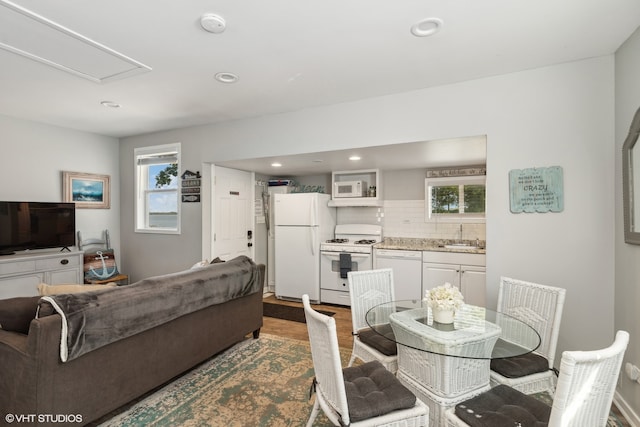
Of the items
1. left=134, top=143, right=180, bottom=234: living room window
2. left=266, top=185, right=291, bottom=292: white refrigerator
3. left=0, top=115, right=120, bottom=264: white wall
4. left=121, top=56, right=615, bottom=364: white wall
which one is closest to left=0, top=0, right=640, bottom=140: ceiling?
left=121, top=56, right=615, bottom=364: white wall

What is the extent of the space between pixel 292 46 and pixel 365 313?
6.87 feet

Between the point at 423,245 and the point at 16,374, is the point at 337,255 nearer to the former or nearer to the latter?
the point at 423,245

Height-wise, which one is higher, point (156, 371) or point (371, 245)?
point (371, 245)

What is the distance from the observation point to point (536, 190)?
2.68 meters

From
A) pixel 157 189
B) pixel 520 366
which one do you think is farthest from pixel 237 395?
pixel 157 189

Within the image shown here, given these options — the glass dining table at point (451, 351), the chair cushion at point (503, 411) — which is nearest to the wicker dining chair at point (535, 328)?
the glass dining table at point (451, 351)

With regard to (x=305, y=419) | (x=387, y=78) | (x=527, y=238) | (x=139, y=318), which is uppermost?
(x=387, y=78)

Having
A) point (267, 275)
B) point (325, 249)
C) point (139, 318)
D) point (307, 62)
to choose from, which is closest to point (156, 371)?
point (139, 318)

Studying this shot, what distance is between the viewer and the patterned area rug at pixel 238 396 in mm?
2141

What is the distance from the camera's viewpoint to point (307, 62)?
8.42 feet

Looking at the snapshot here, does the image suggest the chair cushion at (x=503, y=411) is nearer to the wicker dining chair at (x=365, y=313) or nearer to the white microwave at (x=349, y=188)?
the wicker dining chair at (x=365, y=313)

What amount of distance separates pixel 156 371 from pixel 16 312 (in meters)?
0.92

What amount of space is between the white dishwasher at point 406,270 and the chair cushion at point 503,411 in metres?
2.56

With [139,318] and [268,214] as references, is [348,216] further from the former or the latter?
[139,318]
